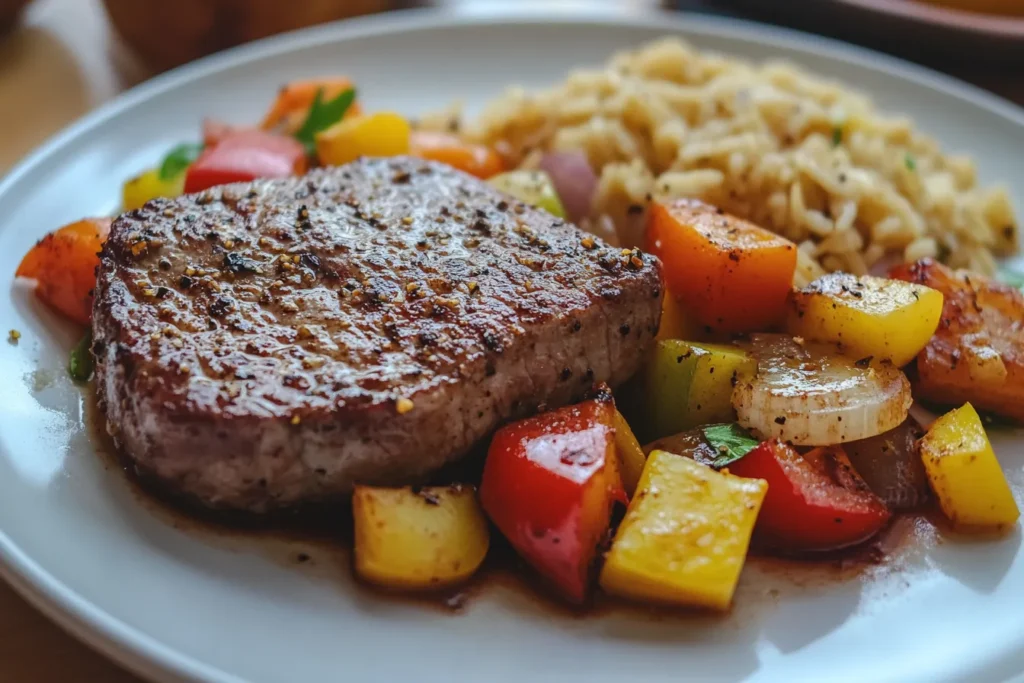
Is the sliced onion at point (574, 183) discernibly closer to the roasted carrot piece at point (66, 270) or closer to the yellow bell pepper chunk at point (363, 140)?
the yellow bell pepper chunk at point (363, 140)

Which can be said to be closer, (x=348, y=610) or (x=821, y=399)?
(x=348, y=610)

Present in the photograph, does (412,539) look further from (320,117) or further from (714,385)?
(320,117)

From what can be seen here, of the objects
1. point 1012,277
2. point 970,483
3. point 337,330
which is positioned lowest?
point 1012,277

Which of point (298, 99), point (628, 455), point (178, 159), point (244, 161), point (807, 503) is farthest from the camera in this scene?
point (298, 99)

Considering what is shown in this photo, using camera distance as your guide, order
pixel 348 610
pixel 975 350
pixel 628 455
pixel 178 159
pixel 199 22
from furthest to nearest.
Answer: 1. pixel 199 22
2. pixel 178 159
3. pixel 975 350
4. pixel 628 455
5. pixel 348 610

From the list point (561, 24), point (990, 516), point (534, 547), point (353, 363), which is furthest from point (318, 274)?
point (561, 24)

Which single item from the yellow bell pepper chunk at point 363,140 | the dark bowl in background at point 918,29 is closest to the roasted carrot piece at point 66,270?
the yellow bell pepper chunk at point 363,140

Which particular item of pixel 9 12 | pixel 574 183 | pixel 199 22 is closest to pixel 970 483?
pixel 574 183
